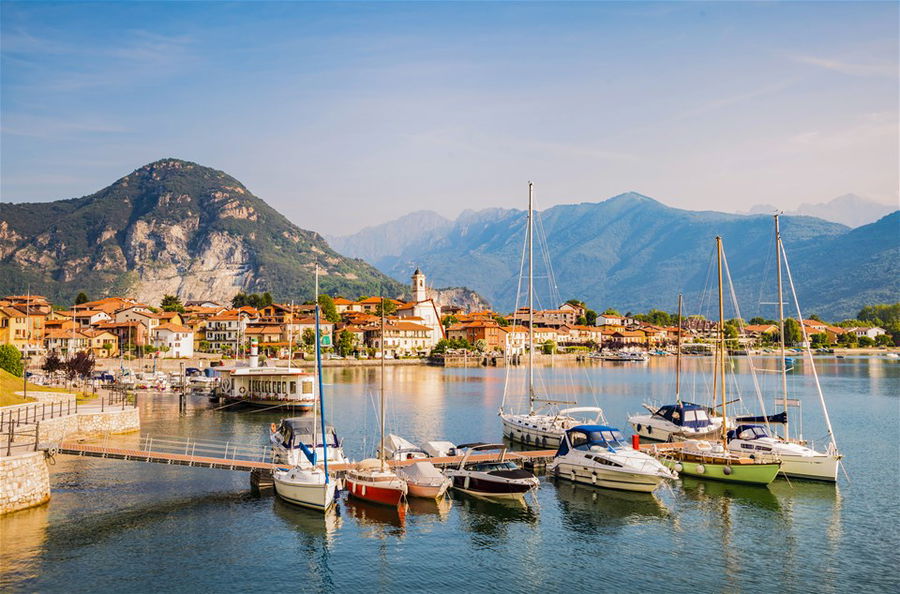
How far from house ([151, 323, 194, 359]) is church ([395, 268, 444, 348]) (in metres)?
57.7

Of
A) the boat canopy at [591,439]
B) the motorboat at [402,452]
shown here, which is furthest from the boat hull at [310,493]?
the boat canopy at [591,439]

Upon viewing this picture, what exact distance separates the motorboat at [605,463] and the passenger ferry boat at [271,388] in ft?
121

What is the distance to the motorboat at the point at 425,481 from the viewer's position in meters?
32.0

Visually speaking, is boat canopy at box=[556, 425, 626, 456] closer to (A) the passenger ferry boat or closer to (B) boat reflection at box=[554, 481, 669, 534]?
(B) boat reflection at box=[554, 481, 669, 534]

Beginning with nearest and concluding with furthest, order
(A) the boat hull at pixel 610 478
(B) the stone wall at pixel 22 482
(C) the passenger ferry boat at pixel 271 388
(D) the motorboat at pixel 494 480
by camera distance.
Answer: (B) the stone wall at pixel 22 482 → (D) the motorboat at pixel 494 480 → (A) the boat hull at pixel 610 478 → (C) the passenger ferry boat at pixel 271 388

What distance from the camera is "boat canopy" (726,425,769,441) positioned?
39875 millimetres

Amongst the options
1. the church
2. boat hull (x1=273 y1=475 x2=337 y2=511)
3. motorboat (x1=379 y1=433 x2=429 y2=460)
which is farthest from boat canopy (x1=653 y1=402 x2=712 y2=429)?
the church

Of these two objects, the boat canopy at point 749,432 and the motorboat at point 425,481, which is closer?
the motorboat at point 425,481

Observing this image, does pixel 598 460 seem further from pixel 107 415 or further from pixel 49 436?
pixel 107 415

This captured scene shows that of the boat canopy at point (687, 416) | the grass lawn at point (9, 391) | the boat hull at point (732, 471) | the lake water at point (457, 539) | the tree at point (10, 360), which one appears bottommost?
the lake water at point (457, 539)

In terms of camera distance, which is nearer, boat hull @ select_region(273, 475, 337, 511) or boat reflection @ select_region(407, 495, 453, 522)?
boat hull @ select_region(273, 475, 337, 511)

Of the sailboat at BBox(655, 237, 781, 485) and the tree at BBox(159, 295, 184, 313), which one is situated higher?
the tree at BBox(159, 295, 184, 313)

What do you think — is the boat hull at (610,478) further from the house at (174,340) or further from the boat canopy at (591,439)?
the house at (174,340)

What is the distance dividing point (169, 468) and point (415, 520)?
17.0 metres
